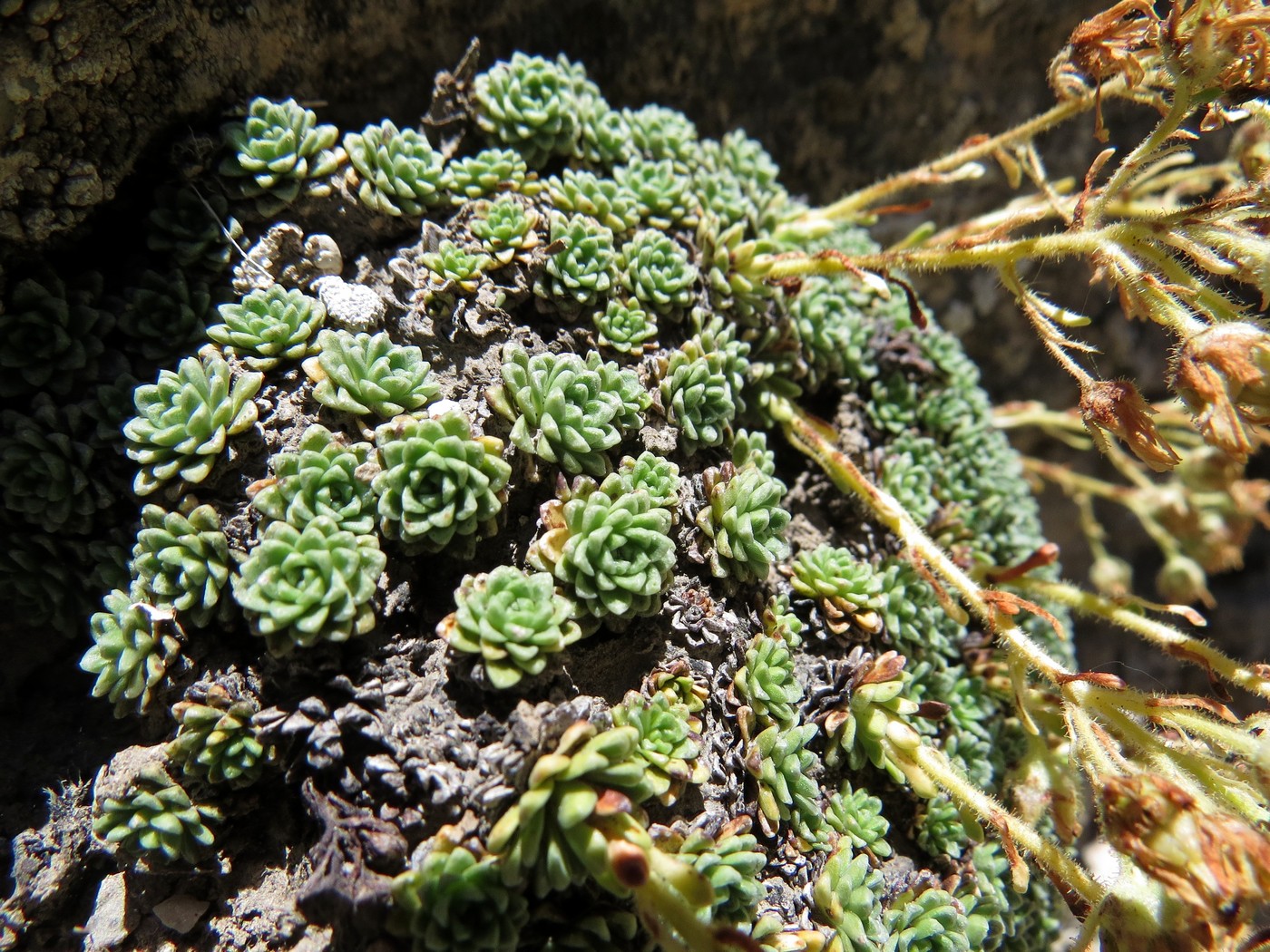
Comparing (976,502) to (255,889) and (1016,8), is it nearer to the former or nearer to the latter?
(1016,8)

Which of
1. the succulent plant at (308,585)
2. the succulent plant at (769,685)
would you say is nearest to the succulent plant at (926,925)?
the succulent plant at (769,685)

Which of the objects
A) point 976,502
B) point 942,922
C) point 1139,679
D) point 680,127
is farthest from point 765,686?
point 1139,679

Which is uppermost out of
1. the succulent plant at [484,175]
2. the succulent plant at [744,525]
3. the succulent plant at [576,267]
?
the succulent plant at [484,175]

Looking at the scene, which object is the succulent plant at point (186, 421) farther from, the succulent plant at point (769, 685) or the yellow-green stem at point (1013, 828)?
the yellow-green stem at point (1013, 828)

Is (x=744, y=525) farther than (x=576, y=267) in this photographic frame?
No

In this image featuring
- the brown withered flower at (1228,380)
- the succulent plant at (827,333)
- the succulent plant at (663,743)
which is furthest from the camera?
the succulent plant at (827,333)

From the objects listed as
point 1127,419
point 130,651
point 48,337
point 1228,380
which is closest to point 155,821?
point 130,651

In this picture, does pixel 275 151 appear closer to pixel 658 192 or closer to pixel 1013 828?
pixel 658 192
